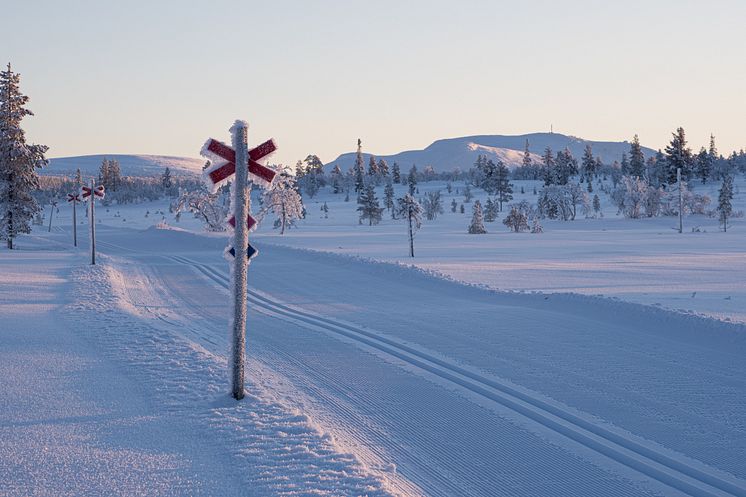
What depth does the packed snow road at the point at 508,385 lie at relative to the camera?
6262 millimetres

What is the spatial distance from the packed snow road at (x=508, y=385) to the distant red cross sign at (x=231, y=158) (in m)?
2.92

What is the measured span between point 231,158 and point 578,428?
4.89m

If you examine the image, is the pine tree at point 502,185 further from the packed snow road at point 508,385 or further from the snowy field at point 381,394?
the packed snow road at point 508,385

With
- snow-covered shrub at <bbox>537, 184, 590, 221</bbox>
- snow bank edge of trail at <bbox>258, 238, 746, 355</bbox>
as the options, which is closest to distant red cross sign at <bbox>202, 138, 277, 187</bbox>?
snow bank edge of trail at <bbox>258, 238, 746, 355</bbox>

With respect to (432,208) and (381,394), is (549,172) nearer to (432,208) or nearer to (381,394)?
(432,208)

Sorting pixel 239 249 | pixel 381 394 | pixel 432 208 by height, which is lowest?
pixel 381 394

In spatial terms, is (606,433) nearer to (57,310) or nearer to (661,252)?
(57,310)

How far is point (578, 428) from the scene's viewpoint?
289 inches

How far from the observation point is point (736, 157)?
5502 inches

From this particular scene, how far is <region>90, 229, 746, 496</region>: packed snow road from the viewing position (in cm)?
626

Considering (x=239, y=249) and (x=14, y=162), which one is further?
(x=14, y=162)

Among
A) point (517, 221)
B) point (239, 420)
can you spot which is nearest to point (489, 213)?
point (517, 221)

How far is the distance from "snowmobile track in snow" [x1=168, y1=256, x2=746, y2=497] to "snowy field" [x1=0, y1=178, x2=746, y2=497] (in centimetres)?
3

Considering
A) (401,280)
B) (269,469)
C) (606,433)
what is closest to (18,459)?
(269,469)
